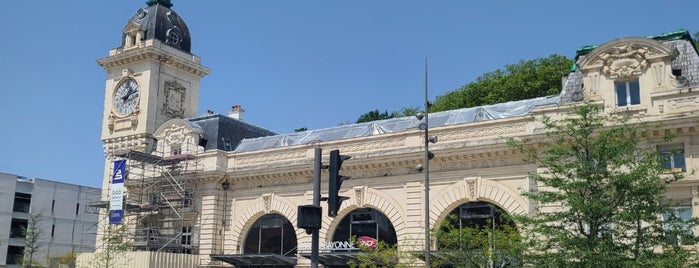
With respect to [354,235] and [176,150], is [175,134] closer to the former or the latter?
[176,150]

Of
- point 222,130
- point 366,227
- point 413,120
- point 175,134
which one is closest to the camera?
point 366,227

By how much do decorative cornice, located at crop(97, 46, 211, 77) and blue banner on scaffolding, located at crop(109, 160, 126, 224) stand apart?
8.21 m

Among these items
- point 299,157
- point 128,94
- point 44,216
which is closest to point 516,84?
point 299,157

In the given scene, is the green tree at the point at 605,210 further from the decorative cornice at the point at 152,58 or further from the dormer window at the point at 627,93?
the decorative cornice at the point at 152,58

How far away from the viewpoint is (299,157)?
1714 inches

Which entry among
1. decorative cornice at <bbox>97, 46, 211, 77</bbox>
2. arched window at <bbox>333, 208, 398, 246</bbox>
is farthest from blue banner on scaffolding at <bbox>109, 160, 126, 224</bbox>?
arched window at <bbox>333, 208, 398, 246</bbox>

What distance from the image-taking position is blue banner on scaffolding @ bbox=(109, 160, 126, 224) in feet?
155

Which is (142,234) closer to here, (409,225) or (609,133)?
(409,225)

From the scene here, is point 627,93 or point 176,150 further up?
point 627,93

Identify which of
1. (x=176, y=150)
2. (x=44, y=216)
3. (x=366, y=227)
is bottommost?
(x=366, y=227)

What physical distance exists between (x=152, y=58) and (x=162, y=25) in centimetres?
337

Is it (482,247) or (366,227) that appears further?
(366,227)

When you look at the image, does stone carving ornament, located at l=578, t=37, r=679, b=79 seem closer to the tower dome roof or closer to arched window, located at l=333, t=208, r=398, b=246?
arched window, located at l=333, t=208, r=398, b=246

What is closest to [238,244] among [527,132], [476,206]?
[476,206]
